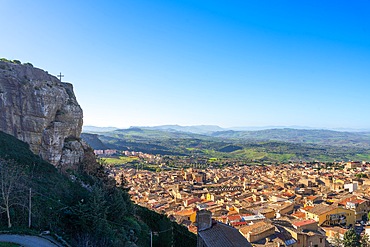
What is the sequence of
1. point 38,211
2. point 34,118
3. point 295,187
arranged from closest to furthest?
point 38,211
point 34,118
point 295,187

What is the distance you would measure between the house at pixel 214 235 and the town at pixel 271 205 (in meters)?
7.93

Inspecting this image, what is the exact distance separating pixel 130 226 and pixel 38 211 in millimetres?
5943

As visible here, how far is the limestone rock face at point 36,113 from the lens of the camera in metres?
21.4

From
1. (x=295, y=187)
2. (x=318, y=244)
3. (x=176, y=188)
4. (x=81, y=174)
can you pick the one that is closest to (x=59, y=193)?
(x=81, y=174)

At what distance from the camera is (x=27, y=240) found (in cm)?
1144

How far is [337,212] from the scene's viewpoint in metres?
35.0

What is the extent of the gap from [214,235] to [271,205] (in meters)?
27.7

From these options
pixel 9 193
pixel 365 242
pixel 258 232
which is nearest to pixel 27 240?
pixel 9 193

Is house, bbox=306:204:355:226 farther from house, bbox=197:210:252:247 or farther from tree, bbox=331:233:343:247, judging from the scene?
house, bbox=197:210:252:247

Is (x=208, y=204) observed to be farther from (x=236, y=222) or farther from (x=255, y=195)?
(x=236, y=222)

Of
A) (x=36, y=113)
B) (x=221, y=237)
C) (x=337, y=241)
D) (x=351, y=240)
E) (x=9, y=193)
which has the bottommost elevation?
(x=337, y=241)

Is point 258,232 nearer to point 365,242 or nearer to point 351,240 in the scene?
point 351,240

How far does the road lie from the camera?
36.3 ft

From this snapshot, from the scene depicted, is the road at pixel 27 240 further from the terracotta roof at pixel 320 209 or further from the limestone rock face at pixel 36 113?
the terracotta roof at pixel 320 209
